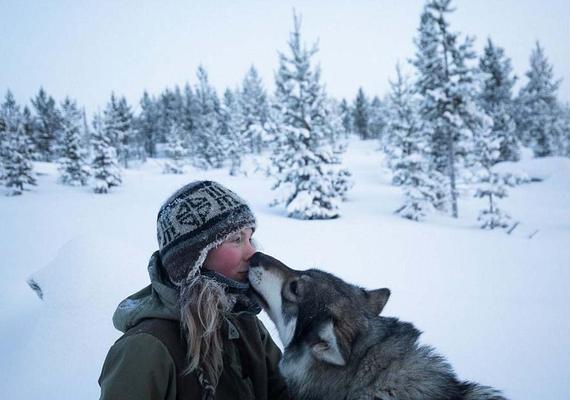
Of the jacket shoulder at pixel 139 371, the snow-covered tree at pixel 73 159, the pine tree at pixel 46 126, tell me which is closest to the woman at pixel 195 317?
the jacket shoulder at pixel 139 371

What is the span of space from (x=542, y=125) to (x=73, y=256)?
160 ft

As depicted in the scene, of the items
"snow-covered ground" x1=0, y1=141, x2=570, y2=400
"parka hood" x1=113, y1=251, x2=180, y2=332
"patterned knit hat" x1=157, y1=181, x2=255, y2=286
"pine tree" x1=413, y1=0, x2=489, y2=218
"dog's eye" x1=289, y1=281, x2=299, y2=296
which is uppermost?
"pine tree" x1=413, y1=0, x2=489, y2=218

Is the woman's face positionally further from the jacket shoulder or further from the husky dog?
the jacket shoulder

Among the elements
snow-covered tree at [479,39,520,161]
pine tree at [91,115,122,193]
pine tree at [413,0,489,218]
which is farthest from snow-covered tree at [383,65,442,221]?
pine tree at [91,115,122,193]

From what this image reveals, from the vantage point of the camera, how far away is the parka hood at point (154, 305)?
77.0 inches

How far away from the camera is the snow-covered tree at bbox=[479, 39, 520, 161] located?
37812mm

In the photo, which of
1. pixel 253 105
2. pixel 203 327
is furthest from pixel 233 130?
pixel 203 327

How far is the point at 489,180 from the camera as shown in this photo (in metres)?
19.0

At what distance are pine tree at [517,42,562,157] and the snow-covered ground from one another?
90.5 feet

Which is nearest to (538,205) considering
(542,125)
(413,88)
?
(413,88)

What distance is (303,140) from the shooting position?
19.8 meters

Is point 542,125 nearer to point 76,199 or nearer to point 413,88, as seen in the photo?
point 413,88

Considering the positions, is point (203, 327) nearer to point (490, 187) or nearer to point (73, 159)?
point (490, 187)

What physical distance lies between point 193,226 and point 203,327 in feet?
1.88
